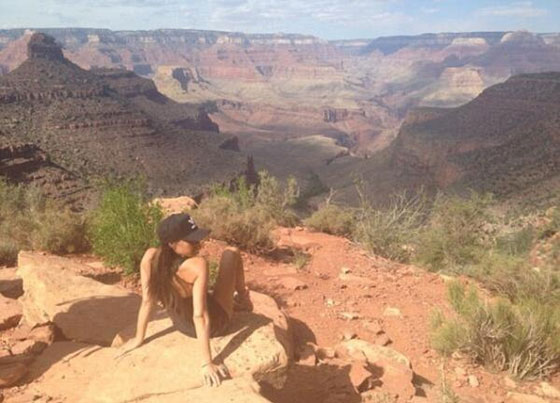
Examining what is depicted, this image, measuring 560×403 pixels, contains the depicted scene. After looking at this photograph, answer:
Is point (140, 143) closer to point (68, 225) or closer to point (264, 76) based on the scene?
point (68, 225)

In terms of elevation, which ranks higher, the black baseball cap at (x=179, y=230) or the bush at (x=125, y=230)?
the black baseball cap at (x=179, y=230)

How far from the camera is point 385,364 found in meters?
5.14

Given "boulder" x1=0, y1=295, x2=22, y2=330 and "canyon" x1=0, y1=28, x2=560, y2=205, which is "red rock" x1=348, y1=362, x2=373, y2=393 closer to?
"boulder" x1=0, y1=295, x2=22, y2=330

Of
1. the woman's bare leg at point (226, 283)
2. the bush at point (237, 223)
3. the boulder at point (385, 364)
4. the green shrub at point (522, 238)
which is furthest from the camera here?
the green shrub at point (522, 238)

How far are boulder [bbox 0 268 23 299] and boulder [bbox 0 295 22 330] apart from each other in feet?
1.47

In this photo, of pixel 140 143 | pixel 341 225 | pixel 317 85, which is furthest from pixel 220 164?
pixel 317 85

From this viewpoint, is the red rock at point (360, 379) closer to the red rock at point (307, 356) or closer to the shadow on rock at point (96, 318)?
the red rock at point (307, 356)

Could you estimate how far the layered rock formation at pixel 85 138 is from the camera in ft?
86.0

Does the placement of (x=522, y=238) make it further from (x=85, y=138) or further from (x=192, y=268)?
(x=85, y=138)

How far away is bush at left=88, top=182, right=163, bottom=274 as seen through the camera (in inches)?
259

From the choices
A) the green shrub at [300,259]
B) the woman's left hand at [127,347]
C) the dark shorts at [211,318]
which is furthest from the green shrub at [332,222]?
the woman's left hand at [127,347]

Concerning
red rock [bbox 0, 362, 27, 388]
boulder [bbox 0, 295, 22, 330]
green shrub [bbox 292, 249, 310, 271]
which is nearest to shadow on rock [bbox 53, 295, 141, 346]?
boulder [bbox 0, 295, 22, 330]

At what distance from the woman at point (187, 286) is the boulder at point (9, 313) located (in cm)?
180

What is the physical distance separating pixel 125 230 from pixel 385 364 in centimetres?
365
